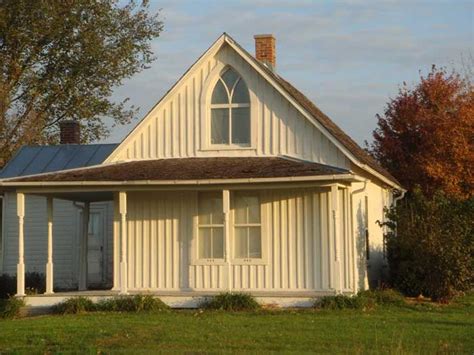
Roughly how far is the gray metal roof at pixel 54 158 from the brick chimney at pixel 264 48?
19.8 ft

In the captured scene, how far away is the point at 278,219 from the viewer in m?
23.9

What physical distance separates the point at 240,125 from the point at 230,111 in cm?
43

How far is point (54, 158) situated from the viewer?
1260 inches

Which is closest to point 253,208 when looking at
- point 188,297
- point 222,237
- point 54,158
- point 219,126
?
point 222,237

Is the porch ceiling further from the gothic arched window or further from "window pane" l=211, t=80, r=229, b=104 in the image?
"window pane" l=211, t=80, r=229, b=104

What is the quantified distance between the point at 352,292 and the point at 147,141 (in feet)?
21.6

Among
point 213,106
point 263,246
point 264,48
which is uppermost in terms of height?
point 264,48

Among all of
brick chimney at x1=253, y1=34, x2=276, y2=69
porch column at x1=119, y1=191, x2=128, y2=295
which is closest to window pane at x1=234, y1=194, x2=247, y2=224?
porch column at x1=119, y1=191, x2=128, y2=295

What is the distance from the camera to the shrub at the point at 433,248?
23703 millimetres

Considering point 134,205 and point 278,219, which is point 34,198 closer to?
point 134,205

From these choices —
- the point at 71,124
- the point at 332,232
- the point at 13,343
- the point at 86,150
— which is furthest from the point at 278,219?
the point at 71,124

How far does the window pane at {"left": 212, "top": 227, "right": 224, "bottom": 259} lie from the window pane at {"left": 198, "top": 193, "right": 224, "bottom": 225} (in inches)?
9.6

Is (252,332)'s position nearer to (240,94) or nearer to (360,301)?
(360,301)

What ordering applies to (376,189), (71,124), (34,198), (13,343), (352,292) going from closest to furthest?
(13,343) < (352,292) < (376,189) < (34,198) < (71,124)
